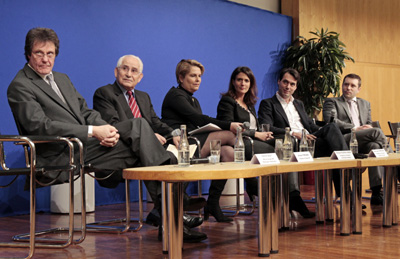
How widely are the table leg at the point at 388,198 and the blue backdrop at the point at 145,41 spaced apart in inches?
112

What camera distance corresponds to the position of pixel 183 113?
4.39 metres

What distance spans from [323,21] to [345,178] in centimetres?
518

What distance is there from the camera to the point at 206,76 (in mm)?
6695

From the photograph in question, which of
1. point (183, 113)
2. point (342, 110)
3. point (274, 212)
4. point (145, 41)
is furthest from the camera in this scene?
point (145, 41)

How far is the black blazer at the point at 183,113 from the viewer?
4371mm

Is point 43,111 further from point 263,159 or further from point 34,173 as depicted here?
point 263,159

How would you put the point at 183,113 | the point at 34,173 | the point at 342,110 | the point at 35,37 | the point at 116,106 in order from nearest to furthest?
1. the point at 34,173
2. the point at 35,37
3. the point at 116,106
4. the point at 183,113
5. the point at 342,110

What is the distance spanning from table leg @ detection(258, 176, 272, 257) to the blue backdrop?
2.73 meters

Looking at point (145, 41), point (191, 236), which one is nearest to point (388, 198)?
point (191, 236)

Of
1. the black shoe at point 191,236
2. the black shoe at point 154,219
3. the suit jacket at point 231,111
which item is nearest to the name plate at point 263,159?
the black shoe at point 191,236

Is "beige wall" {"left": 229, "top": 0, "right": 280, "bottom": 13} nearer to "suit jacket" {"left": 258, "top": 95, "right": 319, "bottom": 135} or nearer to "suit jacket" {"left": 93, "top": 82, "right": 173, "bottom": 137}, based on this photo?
"suit jacket" {"left": 258, "top": 95, "right": 319, "bottom": 135}

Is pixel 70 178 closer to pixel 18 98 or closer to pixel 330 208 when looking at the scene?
pixel 18 98

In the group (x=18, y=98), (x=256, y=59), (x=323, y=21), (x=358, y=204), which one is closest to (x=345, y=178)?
(x=358, y=204)

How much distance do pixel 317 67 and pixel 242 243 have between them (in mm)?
4817
